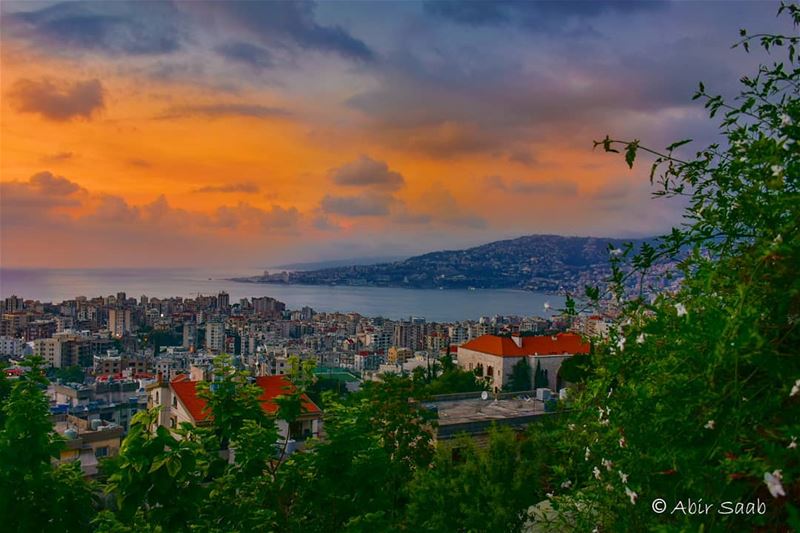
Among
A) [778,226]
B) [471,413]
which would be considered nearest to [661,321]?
[778,226]

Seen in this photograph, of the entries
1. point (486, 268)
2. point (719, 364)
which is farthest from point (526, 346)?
point (486, 268)

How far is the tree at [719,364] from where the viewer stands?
176cm

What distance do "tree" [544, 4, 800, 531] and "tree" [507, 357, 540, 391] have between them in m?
33.5

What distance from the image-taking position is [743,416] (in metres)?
1.77

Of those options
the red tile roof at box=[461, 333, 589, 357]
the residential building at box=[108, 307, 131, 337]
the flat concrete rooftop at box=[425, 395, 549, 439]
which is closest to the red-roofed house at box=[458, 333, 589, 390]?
the red tile roof at box=[461, 333, 589, 357]

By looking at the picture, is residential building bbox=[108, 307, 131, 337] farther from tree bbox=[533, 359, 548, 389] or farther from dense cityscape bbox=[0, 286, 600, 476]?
tree bbox=[533, 359, 548, 389]

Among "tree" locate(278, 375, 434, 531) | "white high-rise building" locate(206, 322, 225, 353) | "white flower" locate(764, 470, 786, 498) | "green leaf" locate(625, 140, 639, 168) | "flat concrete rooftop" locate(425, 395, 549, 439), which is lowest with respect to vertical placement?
"white high-rise building" locate(206, 322, 225, 353)

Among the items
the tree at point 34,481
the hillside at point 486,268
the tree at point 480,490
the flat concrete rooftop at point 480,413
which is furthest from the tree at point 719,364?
the hillside at point 486,268

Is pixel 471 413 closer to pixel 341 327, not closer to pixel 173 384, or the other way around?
pixel 173 384

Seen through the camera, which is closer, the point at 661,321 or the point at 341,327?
the point at 661,321

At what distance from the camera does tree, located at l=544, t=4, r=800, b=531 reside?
1.76 metres

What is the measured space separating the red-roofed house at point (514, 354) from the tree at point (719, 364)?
110 feet

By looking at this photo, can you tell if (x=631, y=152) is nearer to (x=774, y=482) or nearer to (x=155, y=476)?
(x=774, y=482)

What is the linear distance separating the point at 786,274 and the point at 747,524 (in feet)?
2.45
